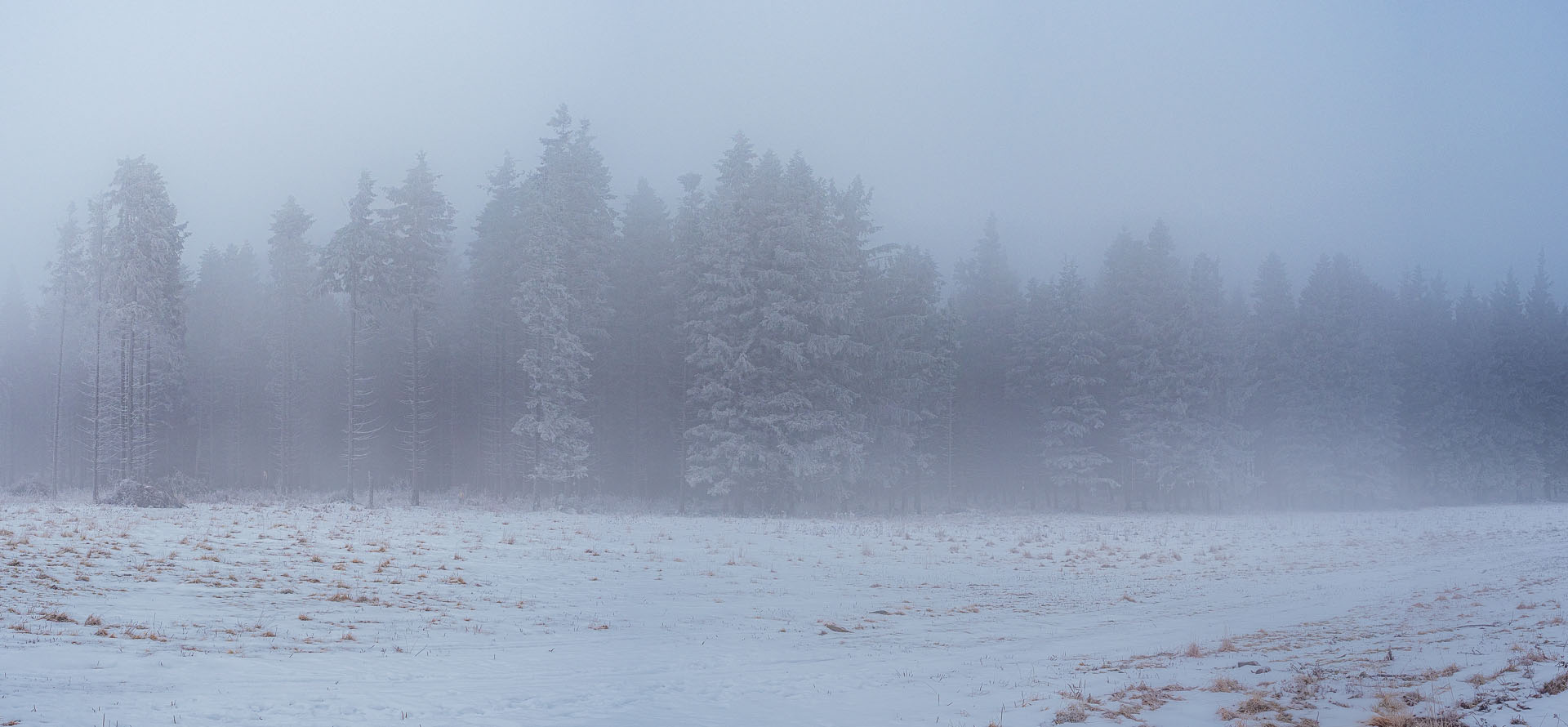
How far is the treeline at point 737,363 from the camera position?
38625mm

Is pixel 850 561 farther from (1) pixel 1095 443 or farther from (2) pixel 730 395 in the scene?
(1) pixel 1095 443

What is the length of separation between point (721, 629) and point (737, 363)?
23.7m

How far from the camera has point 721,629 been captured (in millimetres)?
13969

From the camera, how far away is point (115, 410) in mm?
51062

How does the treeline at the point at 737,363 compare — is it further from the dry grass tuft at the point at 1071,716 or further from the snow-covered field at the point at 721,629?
the dry grass tuft at the point at 1071,716

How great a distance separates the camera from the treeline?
38.6 metres

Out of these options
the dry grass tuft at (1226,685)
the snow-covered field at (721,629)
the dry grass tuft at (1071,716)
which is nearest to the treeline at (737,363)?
the snow-covered field at (721,629)

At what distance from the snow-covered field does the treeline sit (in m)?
14.6

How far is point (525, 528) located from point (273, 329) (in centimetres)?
4023

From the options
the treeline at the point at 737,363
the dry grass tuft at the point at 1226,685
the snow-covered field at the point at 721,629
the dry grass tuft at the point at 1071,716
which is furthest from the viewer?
the treeline at the point at 737,363

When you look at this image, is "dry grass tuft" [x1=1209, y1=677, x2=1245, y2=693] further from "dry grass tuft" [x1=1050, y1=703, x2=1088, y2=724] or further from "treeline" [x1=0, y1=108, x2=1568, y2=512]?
"treeline" [x1=0, y1=108, x2=1568, y2=512]

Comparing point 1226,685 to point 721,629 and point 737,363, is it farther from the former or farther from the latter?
point 737,363

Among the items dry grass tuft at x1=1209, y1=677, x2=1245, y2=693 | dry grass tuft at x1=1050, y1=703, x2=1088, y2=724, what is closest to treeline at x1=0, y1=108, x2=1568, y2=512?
dry grass tuft at x1=1209, y1=677, x2=1245, y2=693

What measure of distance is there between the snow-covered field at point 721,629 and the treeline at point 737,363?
14.6 meters
